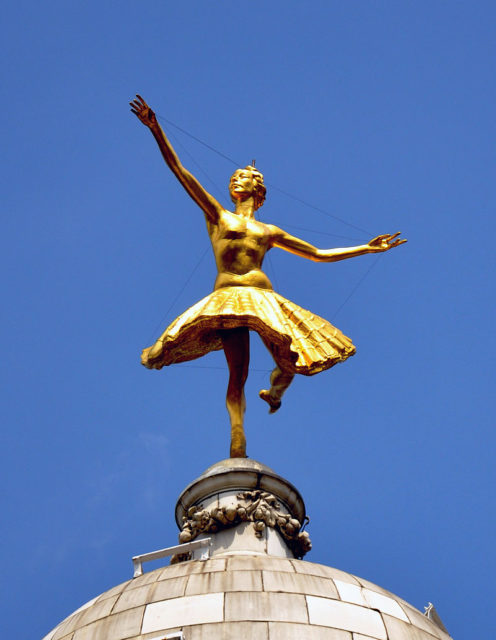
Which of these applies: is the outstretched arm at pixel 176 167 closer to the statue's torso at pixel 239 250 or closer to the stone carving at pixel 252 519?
the statue's torso at pixel 239 250

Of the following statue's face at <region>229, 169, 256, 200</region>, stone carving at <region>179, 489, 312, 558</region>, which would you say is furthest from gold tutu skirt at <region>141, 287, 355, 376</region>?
stone carving at <region>179, 489, 312, 558</region>

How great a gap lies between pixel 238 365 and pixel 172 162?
4.19 meters

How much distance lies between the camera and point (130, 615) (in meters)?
18.4

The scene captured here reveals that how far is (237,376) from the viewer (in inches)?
944

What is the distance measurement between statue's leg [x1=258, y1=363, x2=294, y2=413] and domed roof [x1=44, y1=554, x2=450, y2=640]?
5.26 meters

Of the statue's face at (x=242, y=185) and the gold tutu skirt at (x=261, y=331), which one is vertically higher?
the statue's face at (x=242, y=185)

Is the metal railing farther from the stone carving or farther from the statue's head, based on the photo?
the statue's head

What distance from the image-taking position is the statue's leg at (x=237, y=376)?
2355cm

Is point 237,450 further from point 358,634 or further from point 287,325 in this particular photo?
point 358,634

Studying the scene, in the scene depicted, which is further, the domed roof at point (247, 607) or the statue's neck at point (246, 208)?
the statue's neck at point (246, 208)

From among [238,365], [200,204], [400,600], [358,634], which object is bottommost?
[358,634]

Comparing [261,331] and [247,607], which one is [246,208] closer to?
[261,331]

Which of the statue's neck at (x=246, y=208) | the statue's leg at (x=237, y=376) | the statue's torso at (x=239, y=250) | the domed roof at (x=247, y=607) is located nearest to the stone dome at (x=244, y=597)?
the domed roof at (x=247, y=607)

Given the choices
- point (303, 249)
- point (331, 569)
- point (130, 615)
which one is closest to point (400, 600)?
point (331, 569)
